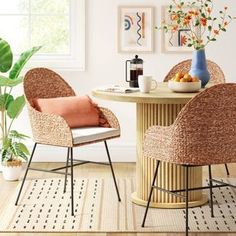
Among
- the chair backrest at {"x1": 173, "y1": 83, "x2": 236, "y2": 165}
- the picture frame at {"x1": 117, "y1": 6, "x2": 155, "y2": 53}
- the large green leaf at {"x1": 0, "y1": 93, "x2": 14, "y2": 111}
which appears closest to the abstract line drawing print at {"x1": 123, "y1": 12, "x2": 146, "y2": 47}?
the picture frame at {"x1": 117, "y1": 6, "x2": 155, "y2": 53}

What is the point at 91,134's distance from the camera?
473 cm

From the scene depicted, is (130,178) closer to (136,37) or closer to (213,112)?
(136,37)

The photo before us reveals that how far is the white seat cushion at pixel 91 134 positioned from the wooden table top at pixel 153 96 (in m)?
0.27

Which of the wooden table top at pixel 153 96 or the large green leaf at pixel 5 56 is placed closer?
the wooden table top at pixel 153 96

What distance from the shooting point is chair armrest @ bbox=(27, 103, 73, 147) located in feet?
15.1

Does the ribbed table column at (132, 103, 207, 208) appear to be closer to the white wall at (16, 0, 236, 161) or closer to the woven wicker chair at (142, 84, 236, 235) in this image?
the woven wicker chair at (142, 84, 236, 235)

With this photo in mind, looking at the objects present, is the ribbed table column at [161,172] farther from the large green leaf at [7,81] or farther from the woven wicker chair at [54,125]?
the large green leaf at [7,81]

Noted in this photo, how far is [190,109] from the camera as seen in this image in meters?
4.00

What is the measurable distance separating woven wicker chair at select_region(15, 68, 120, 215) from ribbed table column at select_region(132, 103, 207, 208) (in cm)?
18

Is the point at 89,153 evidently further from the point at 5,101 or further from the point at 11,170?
the point at 5,101

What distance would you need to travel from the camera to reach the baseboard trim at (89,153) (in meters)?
6.29

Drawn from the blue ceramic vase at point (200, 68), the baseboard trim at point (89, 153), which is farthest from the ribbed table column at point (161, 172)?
the baseboard trim at point (89, 153)

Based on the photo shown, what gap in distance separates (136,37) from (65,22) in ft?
2.12

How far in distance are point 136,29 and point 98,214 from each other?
211cm
